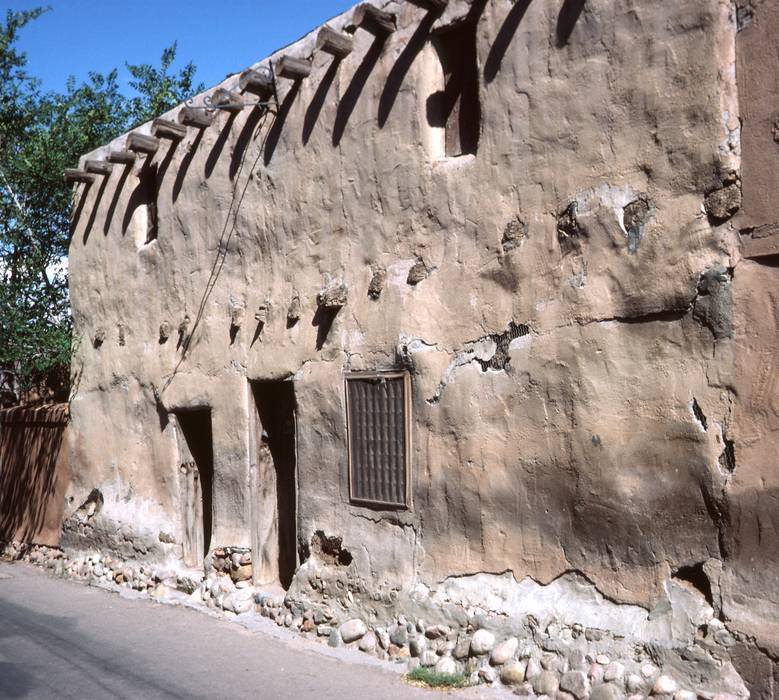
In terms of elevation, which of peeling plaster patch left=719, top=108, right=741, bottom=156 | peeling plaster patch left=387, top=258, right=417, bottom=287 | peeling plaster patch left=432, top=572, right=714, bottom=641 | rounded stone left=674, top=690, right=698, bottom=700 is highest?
peeling plaster patch left=719, top=108, right=741, bottom=156

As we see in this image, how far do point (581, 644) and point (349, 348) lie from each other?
2.81 m

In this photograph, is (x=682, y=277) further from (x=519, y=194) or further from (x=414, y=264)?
(x=414, y=264)

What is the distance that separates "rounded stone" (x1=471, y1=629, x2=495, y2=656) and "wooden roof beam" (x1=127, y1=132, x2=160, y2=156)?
607 centimetres

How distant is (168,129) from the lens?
8.98 m

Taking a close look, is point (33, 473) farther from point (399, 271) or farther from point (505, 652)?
point (505, 652)

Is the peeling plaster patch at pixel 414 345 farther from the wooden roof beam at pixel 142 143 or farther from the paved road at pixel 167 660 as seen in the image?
the wooden roof beam at pixel 142 143

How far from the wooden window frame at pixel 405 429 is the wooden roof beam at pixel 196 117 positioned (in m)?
3.14

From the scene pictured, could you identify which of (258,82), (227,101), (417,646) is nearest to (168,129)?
(227,101)

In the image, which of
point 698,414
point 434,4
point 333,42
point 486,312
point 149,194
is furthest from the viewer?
point 149,194

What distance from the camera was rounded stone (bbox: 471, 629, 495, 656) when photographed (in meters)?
5.69

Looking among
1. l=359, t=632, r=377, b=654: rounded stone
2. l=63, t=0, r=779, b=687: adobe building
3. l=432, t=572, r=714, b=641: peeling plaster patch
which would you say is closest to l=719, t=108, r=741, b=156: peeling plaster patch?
l=63, t=0, r=779, b=687: adobe building

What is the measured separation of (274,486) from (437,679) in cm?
312

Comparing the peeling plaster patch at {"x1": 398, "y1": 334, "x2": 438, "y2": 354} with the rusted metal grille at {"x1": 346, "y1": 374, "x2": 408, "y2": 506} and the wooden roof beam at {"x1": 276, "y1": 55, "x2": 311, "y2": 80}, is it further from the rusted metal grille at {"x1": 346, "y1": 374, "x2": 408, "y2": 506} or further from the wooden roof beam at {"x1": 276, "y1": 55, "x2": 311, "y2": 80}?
the wooden roof beam at {"x1": 276, "y1": 55, "x2": 311, "y2": 80}

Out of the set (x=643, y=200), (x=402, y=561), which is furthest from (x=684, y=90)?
(x=402, y=561)
